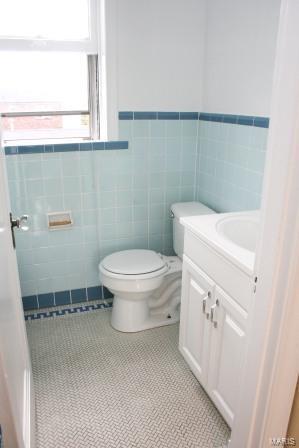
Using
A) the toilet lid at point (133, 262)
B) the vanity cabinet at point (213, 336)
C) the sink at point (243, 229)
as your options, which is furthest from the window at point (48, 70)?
the vanity cabinet at point (213, 336)

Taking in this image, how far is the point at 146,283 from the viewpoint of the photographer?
84.7 inches

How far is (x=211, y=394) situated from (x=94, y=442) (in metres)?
0.55

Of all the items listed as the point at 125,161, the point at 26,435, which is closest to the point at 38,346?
the point at 26,435

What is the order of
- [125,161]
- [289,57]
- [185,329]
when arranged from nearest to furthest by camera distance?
[289,57] → [185,329] → [125,161]

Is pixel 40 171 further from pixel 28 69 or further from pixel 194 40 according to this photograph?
pixel 194 40

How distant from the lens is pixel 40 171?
2258mm

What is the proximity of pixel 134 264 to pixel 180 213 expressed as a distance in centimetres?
45

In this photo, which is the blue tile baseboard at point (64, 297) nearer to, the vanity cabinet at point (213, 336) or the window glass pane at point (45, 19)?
the vanity cabinet at point (213, 336)

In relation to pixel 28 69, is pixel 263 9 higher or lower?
higher

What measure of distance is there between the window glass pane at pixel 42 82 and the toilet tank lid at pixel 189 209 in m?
0.92

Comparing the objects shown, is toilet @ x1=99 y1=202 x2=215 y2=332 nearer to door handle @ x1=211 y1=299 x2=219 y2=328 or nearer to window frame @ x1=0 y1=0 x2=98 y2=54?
door handle @ x1=211 y1=299 x2=219 y2=328

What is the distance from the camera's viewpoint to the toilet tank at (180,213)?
7.77 feet

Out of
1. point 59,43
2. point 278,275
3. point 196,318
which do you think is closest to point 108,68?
point 59,43

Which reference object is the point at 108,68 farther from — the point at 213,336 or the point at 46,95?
the point at 213,336
